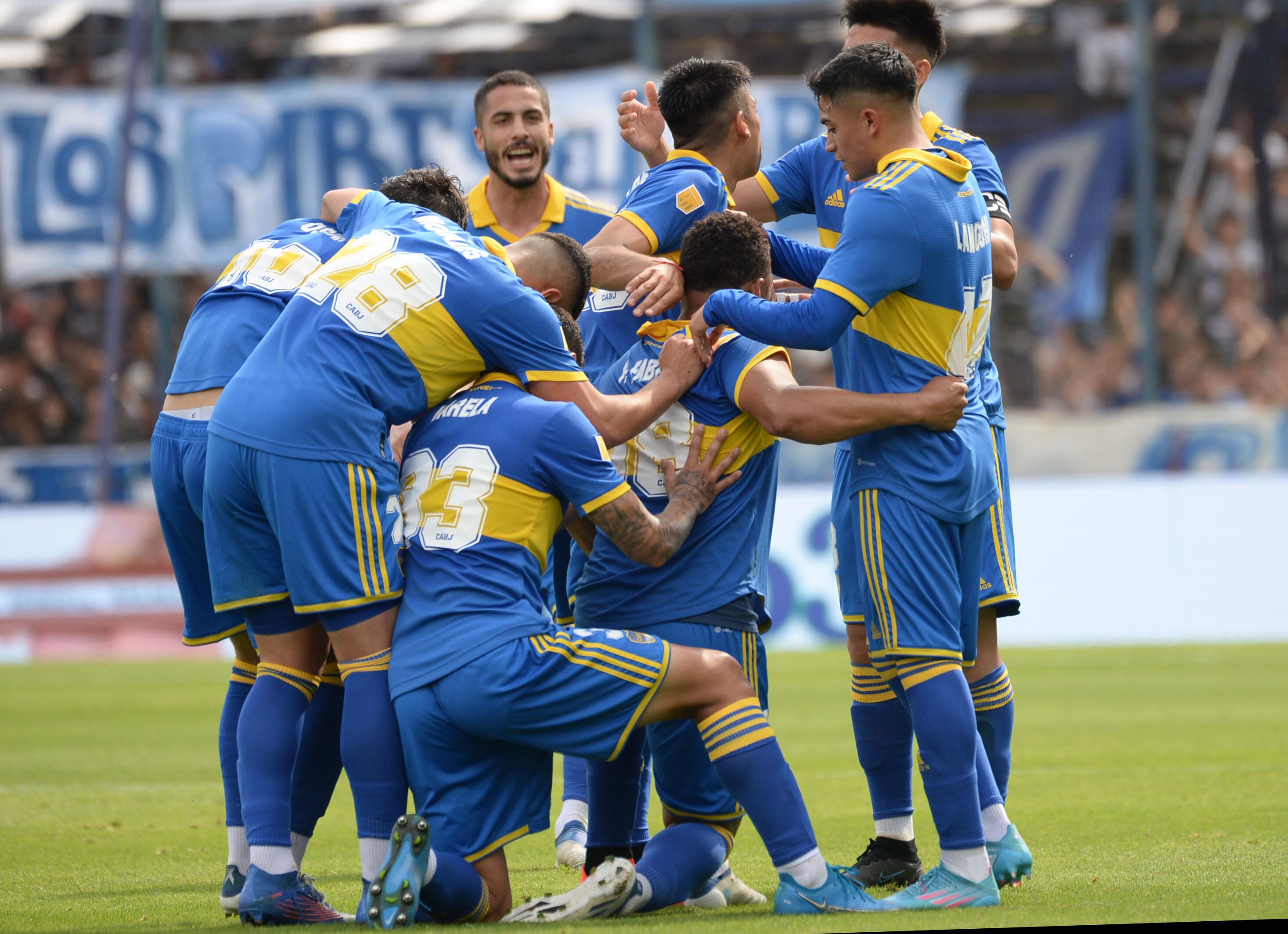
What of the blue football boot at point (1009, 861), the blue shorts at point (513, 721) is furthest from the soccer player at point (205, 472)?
the blue football boot at point (1009, 861)

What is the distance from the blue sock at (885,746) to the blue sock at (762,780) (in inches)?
31.1

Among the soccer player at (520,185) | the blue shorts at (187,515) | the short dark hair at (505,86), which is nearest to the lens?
the blue shorts at (187,515)

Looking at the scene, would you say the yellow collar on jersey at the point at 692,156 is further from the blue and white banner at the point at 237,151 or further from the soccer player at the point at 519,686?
the blue and white banner at the point at 237,151

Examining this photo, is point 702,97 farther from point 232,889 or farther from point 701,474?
point 232,889

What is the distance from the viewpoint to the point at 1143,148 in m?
17.9

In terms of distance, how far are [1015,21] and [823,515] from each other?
817 cm

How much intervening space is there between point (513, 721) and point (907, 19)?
2.81 meters

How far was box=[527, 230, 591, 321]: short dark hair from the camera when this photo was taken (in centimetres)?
467

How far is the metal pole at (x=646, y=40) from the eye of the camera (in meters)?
18.2

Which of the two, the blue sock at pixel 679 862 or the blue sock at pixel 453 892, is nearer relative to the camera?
the blue sock at pixel 453 892

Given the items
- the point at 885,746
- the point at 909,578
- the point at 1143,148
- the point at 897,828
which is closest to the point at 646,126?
the point at 909,578

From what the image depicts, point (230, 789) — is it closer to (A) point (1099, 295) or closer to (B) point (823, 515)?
(B) point (823, 515)

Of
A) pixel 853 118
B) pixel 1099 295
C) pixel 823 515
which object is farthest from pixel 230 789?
pixel 1099 295

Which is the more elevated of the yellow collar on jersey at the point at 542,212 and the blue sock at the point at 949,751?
the yellow collar on jersey at the point at 542,212
